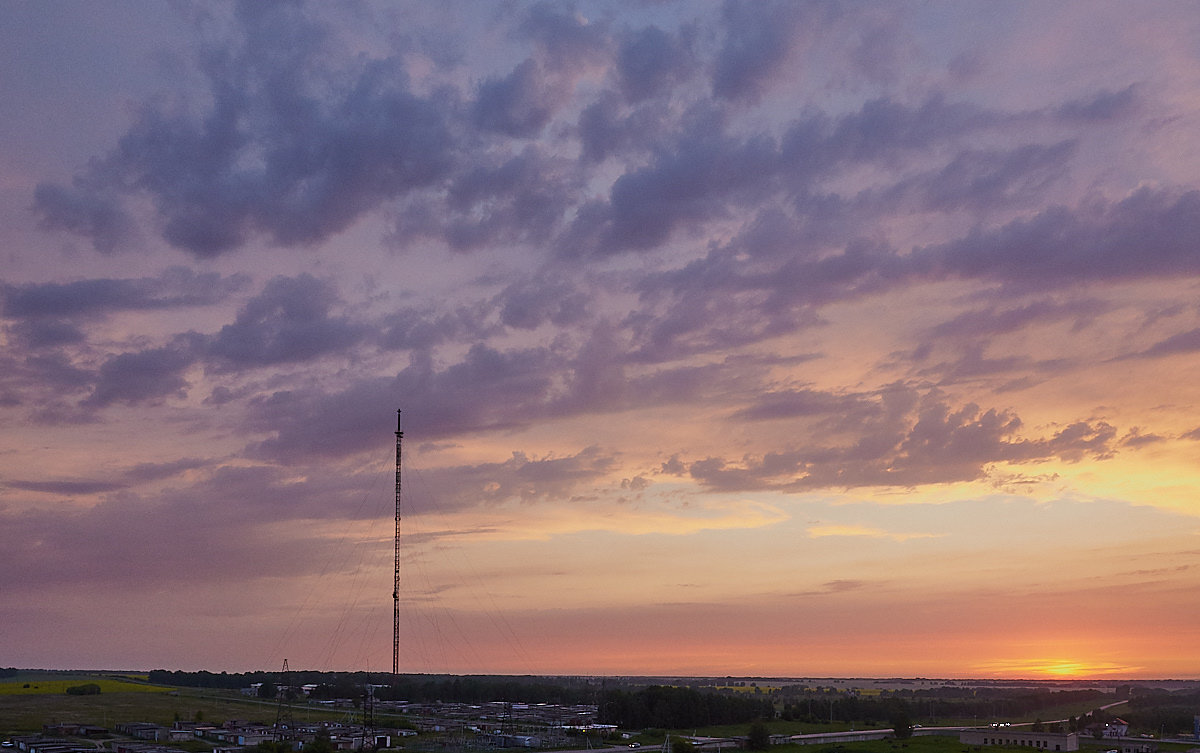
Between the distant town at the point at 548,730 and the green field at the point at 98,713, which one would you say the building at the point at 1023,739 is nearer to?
the distant town at the point at 548,730

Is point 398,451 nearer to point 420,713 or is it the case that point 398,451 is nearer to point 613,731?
point 613,731

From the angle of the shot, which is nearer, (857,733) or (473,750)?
(473,750)

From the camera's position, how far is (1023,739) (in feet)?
456

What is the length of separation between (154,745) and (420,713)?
74.3 m

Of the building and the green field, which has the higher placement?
the green field

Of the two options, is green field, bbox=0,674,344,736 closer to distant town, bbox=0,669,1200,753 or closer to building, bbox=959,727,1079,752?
distant town, bbox=0,669,1200,753

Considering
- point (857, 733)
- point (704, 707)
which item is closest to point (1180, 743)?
point (857, 733)

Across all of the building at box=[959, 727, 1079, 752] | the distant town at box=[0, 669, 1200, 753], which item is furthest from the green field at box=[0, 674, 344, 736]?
the building at box=[959, 727, 1079, 752]

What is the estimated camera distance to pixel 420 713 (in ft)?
637

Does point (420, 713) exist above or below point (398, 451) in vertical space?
below

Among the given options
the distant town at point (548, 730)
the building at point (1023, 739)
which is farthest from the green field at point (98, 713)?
the building at point (1023, 739)

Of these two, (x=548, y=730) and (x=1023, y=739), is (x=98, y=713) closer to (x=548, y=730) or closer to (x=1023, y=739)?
(x=548, y=730)

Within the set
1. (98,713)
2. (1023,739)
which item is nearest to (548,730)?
(1023,739)

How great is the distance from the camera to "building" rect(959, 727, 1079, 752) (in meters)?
133
